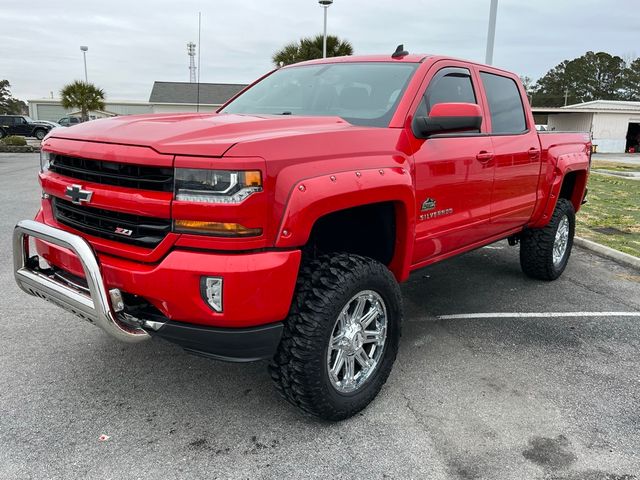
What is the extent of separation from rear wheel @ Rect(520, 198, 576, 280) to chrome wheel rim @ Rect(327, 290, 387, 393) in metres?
2.91

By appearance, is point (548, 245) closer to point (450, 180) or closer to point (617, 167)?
point (450, 180)

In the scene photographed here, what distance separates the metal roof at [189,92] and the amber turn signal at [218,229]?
1549 inches

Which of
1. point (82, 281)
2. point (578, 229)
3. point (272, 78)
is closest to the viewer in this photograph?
point (82, 281)

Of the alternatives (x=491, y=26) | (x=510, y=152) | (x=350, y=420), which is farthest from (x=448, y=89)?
(x=491, y=26)

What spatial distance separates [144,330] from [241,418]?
78 centimetres

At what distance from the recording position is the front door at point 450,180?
3.39 meters

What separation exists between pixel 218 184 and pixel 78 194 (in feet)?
2.85

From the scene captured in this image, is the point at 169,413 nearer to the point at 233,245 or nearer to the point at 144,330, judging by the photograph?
the point at 144,330

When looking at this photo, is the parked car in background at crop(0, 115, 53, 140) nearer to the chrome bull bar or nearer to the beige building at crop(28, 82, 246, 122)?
the beige building at crop(28, 82, 246, 122)

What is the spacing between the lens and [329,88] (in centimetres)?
380

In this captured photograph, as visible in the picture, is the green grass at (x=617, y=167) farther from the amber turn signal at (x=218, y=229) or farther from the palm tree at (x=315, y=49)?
the amber turn signal at (x=218, y=229)

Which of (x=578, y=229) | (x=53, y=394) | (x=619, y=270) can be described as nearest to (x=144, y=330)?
(x=53, y=394)

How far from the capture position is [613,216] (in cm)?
951

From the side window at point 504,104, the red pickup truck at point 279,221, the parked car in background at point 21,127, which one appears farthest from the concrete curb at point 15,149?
the side window at point 504,104
